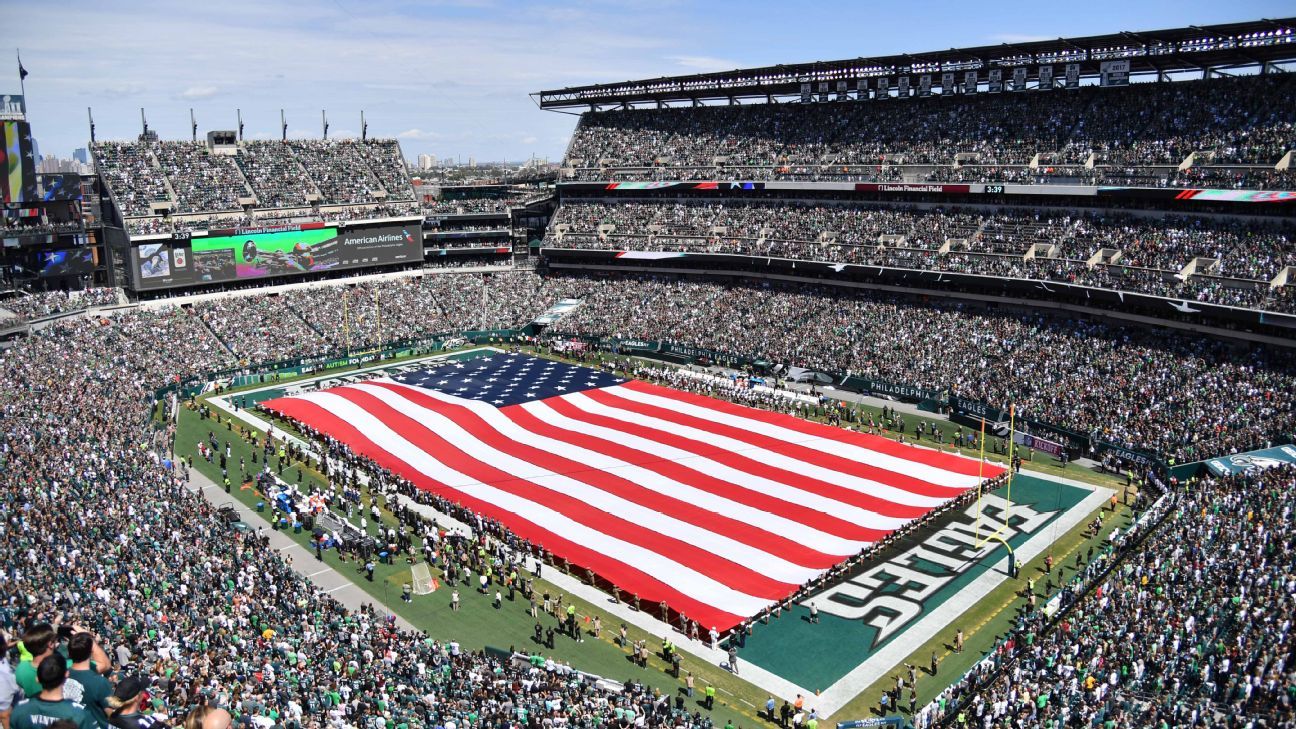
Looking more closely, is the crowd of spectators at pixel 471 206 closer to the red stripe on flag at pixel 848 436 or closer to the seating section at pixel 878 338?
the seating section at pixel 878 338

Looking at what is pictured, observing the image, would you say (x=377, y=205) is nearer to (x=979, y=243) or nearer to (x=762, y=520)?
(x=979, y=243)

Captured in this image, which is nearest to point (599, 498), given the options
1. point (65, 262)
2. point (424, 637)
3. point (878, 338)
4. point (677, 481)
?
point (677, 481)

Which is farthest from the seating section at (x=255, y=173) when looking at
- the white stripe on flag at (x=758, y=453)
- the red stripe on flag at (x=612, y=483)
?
the white stripe on flag at (x=758, y=453)

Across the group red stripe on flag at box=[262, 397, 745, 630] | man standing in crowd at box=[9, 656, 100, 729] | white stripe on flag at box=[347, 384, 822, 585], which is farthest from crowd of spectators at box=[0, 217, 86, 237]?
man standing in crowd at box=[9, 656, 100, 729]

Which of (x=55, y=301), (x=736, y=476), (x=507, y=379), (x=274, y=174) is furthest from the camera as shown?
(x=274, y=174)

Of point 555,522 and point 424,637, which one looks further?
point 555,522

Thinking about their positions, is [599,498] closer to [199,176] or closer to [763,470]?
[763,470]

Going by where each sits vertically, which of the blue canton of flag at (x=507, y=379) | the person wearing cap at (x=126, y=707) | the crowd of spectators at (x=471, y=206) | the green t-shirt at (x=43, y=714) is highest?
the crowd of spectators at (x=471, y=206)
